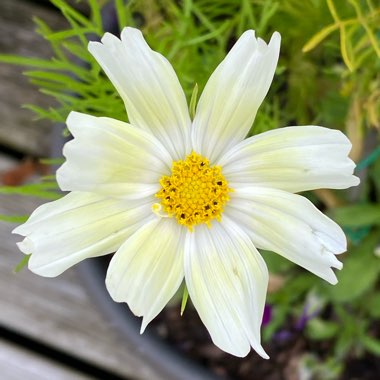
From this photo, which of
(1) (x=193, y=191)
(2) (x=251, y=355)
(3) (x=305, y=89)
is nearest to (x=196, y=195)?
(1) (x=193, y=191)

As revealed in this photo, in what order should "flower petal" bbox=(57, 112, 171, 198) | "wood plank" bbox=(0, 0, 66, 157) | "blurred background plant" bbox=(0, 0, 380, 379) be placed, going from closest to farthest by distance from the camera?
"flower petal" bbox=(57, 112, 171, 198)
"blurred background plant" bbox=(0, 0, 380, 379)
"wood plank" bbox=(0, 0, 66, 157)

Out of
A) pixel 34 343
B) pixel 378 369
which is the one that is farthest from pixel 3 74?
pixel 378 369

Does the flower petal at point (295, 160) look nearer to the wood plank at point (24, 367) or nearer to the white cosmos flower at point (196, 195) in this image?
the white cosmos flower at point (196, 195)

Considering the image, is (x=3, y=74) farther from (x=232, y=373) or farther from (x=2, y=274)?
(x=232, y=373)

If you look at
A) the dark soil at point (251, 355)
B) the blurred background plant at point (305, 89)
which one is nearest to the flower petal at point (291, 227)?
the blurred background plant at point (305, 89)

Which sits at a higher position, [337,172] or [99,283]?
[337,172]

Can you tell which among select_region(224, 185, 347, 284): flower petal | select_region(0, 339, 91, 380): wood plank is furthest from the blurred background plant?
select_region(0, 339, 91, 380): wood plank

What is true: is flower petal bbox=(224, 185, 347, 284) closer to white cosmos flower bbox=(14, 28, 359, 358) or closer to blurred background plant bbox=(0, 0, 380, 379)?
white cosmos flower bbox=(14, 28, 359, 358)
